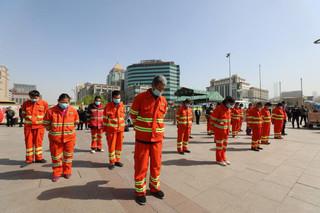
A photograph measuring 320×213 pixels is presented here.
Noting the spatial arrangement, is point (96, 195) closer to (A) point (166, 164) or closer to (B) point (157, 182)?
(B) point (157, 182)

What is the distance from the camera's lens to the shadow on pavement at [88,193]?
269 centimetres

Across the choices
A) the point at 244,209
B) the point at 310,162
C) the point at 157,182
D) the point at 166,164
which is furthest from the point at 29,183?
the point at 310,162

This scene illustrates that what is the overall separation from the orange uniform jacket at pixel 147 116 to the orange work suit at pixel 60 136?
166 centimetres

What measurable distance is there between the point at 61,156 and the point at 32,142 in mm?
1497

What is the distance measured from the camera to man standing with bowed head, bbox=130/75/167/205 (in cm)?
263

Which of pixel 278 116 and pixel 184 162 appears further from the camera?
pixel 278 116

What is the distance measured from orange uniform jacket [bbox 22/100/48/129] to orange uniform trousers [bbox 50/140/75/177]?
4.50 ft

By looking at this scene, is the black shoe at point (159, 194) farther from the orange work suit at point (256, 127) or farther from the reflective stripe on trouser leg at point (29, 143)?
the orange work suit at point (256, 127)

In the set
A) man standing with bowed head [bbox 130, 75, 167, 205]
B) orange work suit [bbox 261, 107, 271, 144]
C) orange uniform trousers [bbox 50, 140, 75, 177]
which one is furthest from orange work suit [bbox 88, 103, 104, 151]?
orange work suit [bbox 261, 107, 271, 144]

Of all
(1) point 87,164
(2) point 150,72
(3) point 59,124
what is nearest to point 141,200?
(3) point 59,124

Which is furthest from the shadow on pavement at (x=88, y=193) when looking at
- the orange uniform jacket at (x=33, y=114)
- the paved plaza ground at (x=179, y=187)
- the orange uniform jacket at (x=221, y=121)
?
the orange uniform jacket at (x=221, y=121)

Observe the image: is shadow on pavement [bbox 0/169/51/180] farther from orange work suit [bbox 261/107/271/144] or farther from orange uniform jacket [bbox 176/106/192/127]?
orange work suit [bbox 261/107/271/144]

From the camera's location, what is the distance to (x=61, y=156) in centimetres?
348

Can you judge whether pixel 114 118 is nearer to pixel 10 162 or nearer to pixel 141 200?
pixel 141 200
